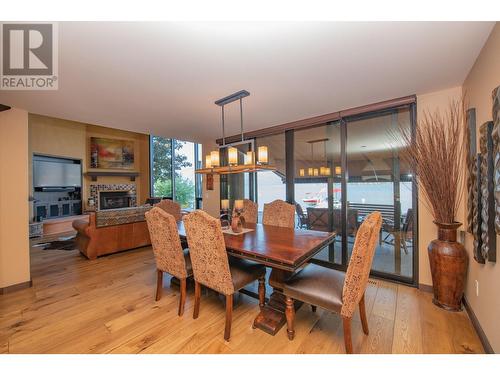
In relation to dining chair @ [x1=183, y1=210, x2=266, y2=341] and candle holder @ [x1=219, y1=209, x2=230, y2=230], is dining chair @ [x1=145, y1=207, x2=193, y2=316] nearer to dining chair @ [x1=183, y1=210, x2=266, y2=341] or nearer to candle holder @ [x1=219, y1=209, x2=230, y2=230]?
dining chair @ [x1=183, y1=210, x2=266, y2=341]

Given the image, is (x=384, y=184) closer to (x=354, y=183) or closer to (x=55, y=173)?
(x=354, y=183)

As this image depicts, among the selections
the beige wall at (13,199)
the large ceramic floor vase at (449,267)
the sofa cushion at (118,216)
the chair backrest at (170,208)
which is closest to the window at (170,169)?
the sofa cushion at (118,216)

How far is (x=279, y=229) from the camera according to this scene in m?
2.61

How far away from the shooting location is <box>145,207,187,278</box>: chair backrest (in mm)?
2039

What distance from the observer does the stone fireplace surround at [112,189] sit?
7.01 m

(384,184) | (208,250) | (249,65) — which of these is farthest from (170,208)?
(384,184)

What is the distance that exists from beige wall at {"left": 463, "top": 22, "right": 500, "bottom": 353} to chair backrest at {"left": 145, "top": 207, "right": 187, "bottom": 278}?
2.47 metres

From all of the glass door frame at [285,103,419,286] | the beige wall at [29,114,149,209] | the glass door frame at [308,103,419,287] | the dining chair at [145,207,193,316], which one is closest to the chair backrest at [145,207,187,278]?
the dining chair at [145,207,193,316]

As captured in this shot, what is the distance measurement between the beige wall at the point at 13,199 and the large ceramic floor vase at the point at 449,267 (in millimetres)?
4796

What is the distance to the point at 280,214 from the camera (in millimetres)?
3018

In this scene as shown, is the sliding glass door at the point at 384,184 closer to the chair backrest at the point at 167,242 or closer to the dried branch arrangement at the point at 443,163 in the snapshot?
the dried branch arrangement at the point at 443,163

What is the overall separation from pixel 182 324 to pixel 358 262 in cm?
166
